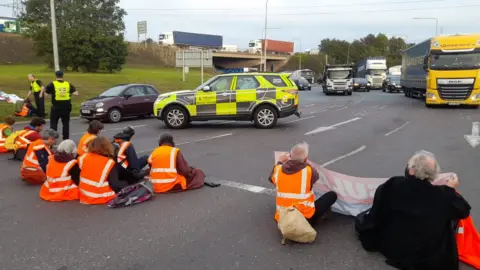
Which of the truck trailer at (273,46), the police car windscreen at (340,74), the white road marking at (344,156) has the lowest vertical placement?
the white road marking at (344,156)

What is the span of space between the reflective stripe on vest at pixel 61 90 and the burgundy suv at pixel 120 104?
16.0 ft

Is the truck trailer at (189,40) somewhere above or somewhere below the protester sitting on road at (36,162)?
above

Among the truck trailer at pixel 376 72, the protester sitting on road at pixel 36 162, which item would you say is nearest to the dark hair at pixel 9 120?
the protester sitting on road at pixel 36 162

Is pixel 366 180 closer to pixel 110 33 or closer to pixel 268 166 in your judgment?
pixel 268 166

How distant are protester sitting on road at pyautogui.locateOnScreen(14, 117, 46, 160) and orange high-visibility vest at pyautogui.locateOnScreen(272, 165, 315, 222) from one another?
483 cm

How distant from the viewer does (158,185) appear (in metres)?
6.13

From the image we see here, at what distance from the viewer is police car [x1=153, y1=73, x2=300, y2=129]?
13.1 m

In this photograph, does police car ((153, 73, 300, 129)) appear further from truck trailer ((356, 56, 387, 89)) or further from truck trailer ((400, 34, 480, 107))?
truck trailer ((356, 56, 387, 89))

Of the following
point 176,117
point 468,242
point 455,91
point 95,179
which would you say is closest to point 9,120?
point 95,179

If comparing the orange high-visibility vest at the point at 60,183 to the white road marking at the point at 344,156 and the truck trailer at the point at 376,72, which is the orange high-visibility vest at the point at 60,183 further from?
the truck trailer at the point at 376,72

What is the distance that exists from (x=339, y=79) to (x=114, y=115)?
23.4m

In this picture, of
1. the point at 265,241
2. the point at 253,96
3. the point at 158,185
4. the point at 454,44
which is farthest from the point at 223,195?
the point at 454,44

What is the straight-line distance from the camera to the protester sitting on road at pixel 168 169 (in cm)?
600

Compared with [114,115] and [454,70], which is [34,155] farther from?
[454,70]
